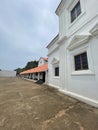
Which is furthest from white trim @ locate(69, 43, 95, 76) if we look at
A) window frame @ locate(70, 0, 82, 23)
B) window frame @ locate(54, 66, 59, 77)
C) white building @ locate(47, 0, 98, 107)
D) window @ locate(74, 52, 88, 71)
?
window frame @ locate(54, 66, 59, 77)

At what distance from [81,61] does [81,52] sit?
0.61 m

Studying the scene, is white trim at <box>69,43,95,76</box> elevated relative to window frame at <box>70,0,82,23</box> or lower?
lower

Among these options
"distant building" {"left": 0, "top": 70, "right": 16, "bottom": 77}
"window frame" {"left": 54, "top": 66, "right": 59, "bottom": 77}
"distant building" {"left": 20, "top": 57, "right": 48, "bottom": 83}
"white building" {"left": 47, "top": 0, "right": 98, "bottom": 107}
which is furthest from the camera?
"distant building" {"left": 0, "top": 70, "right": 16, "bottom": 77}

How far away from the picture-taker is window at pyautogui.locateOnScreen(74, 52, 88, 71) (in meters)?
5.35

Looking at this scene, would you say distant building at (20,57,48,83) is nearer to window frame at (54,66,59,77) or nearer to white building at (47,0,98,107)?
window frame at (54,66,59,77)

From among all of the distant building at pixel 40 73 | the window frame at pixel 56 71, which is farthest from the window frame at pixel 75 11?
the distant building at pixel 40 73

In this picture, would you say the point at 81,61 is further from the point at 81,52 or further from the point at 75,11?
the point at 75,11

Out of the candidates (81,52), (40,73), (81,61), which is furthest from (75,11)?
(40,73)

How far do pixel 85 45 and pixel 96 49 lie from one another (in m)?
0.88

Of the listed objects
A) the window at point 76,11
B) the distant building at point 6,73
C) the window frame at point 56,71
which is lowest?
the window frame at point 56,71

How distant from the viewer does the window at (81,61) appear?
5.35 m

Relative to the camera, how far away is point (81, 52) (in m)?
5.59

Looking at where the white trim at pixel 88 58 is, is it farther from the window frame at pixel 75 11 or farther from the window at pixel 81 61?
the window frame at pixel 75 11

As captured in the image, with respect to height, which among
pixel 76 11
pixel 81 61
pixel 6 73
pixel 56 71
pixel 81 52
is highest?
pixel 76 11
